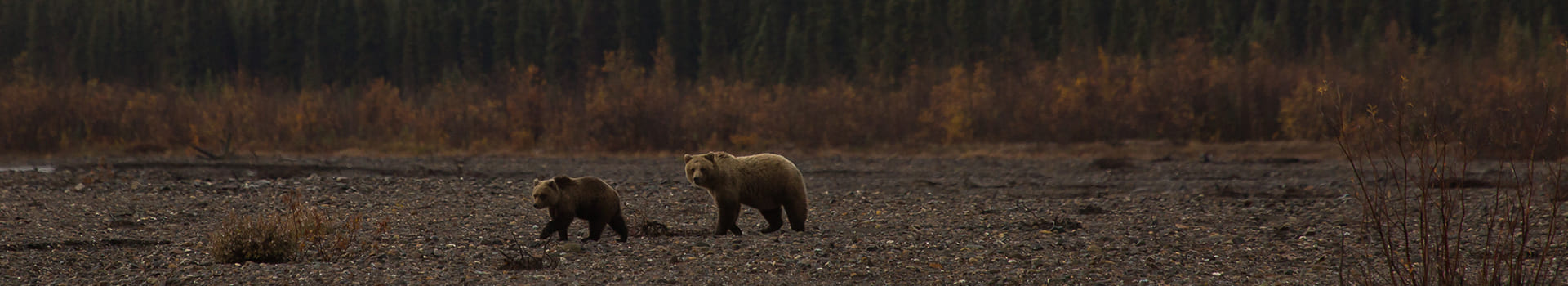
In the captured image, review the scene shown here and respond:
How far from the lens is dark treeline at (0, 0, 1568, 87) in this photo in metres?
57.9

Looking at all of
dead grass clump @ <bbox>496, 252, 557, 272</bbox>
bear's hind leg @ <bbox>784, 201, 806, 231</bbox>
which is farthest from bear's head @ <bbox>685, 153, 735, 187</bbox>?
dead grass clump @ <bbox>496, 252, 557, 272</bbox>

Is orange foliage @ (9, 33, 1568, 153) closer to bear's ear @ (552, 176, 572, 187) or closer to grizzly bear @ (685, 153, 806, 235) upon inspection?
grizzly bear @ (685, 153, 806, 235)

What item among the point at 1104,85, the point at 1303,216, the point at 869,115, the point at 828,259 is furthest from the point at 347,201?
the point at 1104,85

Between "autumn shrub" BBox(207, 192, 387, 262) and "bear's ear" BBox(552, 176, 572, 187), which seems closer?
"autumn shrub" BBox(207, 192, 387, 262)

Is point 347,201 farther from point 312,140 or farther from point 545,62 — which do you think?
point 545,62

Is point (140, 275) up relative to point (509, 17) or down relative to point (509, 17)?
down

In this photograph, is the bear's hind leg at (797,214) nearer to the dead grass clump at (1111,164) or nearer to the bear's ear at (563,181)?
the bear's ear at (563,181)

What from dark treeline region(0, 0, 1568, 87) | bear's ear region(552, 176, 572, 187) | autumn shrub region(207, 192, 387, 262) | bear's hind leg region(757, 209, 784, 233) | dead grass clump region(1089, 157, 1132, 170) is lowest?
dead grass clump region(1089, 157, 1132, 170)

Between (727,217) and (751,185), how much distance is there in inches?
13.0

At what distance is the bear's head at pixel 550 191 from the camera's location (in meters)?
9.71

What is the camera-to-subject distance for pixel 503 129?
38250mm

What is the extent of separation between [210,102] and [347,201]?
2846 centimetres

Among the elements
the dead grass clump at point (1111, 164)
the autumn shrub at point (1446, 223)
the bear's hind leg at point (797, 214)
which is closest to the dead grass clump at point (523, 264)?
the bear's hind leg at point (797, 214)

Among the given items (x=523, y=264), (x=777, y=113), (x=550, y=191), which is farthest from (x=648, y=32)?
(x=523, y=264)
